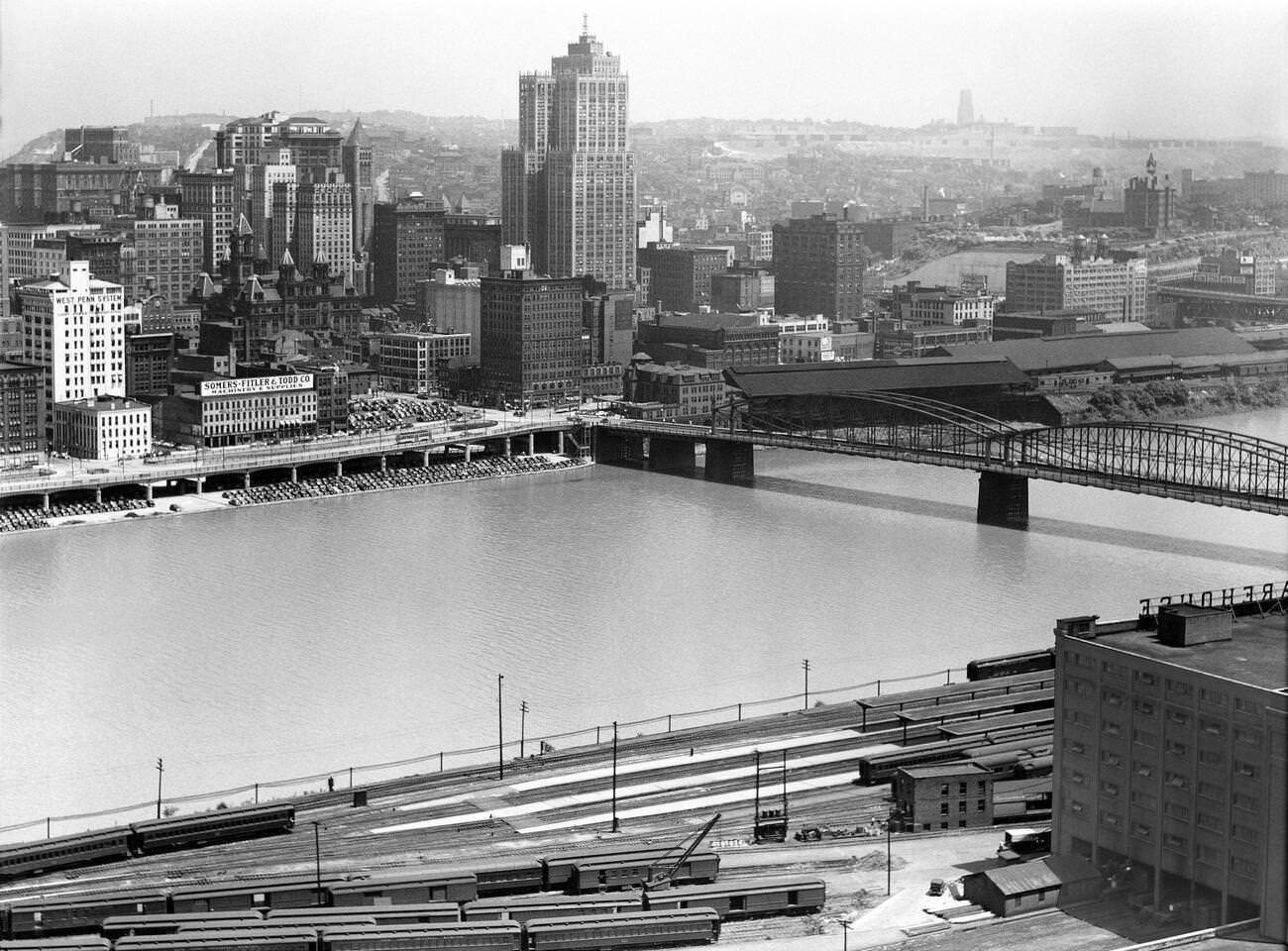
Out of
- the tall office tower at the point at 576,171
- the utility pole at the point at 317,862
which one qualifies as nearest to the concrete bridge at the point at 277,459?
the utility pole at the point at 317,862

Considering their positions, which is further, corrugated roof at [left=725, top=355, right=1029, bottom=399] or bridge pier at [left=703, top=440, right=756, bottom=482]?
corrugated roof at [left=725, top=355, right=1029, bottom=399]

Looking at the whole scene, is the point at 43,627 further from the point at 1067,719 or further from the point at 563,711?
the point at 1067,719

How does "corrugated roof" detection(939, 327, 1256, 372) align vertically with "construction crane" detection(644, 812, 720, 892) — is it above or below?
above

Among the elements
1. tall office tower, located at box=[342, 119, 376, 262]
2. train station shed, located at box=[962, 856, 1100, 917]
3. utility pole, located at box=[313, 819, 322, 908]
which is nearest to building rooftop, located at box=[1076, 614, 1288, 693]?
train station shed, located at box=[962, 856, 1100, 917]

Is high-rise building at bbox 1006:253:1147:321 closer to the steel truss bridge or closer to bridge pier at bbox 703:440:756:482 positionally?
the steel truss bridge

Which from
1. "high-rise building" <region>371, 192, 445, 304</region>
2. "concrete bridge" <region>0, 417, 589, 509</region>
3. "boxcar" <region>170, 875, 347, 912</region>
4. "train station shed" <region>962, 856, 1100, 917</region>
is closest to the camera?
"train station shed" <region>962, 856, 1100, 917</region>

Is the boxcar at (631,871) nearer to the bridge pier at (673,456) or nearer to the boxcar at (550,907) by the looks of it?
the boxcar at (550,907)

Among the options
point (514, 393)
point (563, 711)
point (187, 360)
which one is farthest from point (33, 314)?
point (563, 711)
